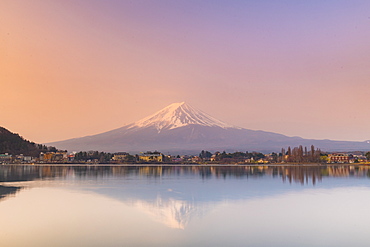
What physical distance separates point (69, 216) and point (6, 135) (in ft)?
478

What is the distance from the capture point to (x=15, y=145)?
467 feet

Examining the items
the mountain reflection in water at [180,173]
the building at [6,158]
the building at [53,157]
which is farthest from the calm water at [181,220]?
the building at [53,157]

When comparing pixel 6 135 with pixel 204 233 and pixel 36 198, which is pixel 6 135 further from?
pixel 204 233

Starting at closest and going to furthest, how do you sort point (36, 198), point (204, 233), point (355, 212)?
point (204, 233) → point (355, 212) → point (36, 198)

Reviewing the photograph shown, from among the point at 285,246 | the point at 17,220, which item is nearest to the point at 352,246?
the point at 285,246

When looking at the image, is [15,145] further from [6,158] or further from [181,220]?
[181,220]

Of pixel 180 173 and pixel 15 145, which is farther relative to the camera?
pixel 15 145

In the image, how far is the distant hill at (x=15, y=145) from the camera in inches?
5482

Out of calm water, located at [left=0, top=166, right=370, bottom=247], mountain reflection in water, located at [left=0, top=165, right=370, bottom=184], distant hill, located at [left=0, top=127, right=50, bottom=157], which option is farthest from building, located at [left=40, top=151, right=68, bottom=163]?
calm water, located at [left=0, top=166, right=370, bottom=247]

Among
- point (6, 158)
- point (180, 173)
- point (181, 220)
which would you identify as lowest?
point (180, 173)

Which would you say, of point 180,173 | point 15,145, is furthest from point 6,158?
point 180,173

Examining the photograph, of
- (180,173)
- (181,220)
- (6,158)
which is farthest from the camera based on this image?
(6,158)

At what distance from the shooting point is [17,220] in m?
13.0

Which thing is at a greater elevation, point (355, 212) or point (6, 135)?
point (6, 135)
